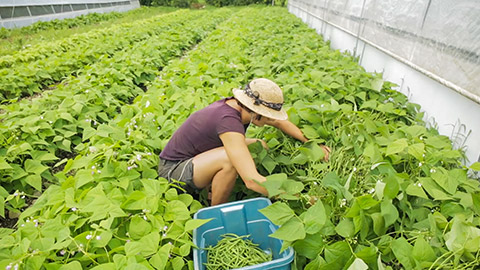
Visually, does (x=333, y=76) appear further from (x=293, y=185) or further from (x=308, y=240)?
(x=308, y=240)

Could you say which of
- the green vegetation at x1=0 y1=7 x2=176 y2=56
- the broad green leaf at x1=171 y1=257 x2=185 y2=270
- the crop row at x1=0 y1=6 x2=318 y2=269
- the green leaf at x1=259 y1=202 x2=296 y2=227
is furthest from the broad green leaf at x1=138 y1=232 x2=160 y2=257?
the green vegetation at x1=0 y1=7 x2=176 y2=56

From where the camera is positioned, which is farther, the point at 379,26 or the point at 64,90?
the point at 379,26

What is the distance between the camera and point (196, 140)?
82.0 inches

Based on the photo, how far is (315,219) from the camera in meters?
1.40

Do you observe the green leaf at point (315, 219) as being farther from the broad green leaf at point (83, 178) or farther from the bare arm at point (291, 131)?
the broad green leaf at point (83, 178)

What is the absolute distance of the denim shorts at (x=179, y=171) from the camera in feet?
6.72

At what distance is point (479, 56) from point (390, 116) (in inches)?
30.8

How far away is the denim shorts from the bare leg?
0.04 meters

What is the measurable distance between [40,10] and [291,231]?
14706mm

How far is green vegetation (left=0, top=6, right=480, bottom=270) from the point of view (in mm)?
1374

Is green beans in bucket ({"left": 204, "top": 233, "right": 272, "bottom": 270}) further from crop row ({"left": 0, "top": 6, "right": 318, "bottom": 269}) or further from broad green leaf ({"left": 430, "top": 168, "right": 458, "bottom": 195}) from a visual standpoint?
broad green leaf ({"left": 430, "top": 168, "right": 458, "bottom": 195})

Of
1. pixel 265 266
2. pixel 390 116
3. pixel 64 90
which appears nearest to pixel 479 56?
pixel 390 116

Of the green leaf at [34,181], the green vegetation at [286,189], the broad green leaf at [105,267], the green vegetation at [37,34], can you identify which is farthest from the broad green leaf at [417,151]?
the green vegetation at [37,34]

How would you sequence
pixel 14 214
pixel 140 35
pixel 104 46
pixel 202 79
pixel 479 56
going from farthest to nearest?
pixel 140 35 < pixel 104 46 < pixel 202 79 < pixel 14 214 < pixel 479 56
